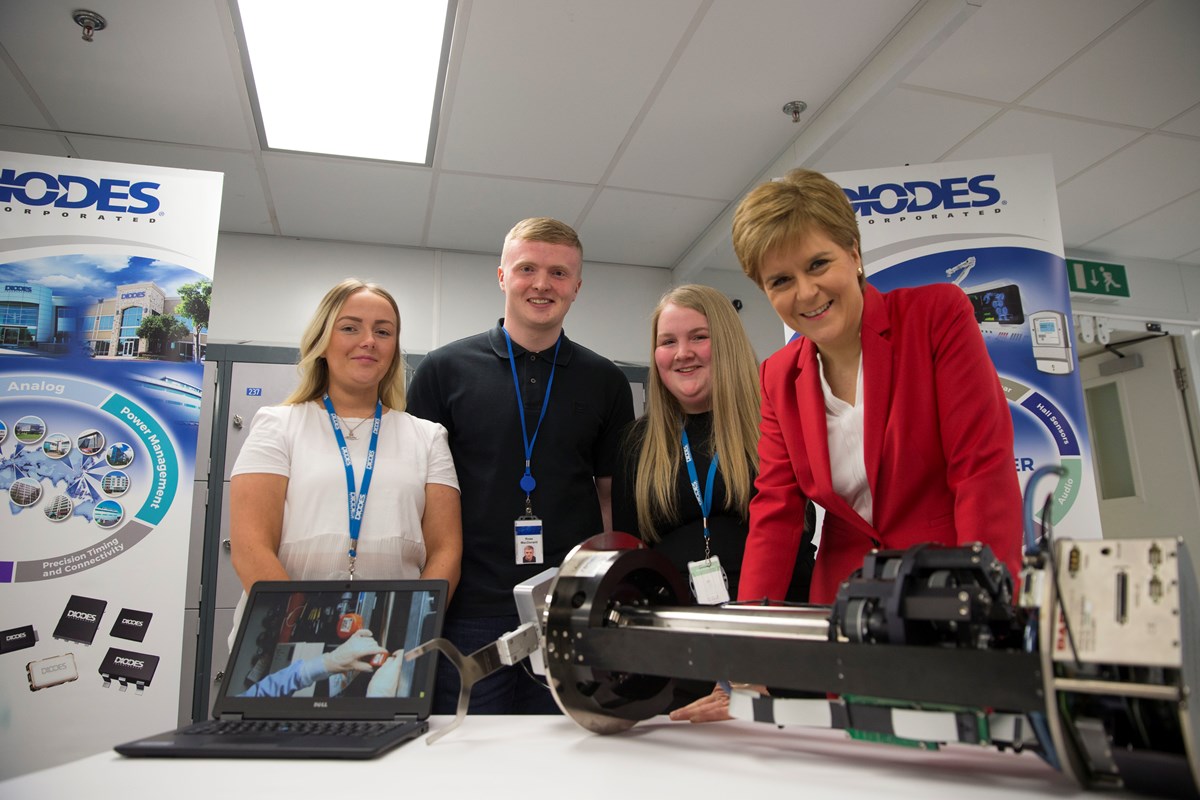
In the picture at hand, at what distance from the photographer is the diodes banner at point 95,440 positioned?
2469 millimetres

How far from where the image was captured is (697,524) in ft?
5.87

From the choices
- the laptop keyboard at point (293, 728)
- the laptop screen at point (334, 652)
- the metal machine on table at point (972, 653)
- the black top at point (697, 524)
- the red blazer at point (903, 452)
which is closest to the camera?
the metal machine on table at point (972, 653)

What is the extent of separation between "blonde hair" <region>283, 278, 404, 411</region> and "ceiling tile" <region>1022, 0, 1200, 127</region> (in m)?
3.22

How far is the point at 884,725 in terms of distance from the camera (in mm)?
697

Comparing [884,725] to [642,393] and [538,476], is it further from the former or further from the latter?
[642,393]

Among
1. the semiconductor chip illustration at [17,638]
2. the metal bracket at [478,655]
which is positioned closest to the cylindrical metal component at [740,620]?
the metal bracket at [478,655]

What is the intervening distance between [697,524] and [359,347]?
36.1 inches

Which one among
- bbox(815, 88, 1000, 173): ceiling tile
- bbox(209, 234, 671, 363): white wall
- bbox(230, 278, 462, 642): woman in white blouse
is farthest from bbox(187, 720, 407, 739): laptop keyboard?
bbox(209, 234, 671, 363): white wall

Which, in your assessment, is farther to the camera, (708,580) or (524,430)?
(524,430)

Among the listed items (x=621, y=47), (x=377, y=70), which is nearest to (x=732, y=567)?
(x=621, y=47)

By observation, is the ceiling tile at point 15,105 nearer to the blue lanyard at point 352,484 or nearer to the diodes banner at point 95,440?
the diodes banner at point 95,440

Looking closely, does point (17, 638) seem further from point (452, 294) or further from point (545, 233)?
point (452, 294)

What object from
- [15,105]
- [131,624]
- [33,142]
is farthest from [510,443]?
[33,142]

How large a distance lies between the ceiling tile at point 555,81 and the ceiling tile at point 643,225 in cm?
41
